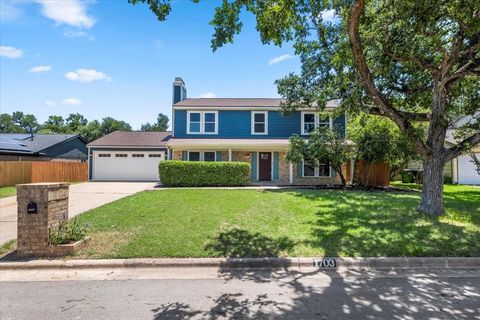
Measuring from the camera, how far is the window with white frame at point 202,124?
21.2 m

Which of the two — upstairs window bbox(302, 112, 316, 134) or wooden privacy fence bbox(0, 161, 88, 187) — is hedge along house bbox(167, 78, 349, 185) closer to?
upstairs window bbox(302, 112, 316, 134)

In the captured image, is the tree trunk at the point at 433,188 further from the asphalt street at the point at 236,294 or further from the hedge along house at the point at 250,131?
the hedge along house at the point at 250,131

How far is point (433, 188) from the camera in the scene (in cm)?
849

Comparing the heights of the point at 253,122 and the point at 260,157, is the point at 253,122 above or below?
above

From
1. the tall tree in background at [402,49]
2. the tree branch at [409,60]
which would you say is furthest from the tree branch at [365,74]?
the tree branch at [409,60]

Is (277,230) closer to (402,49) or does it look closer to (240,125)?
(402,49)

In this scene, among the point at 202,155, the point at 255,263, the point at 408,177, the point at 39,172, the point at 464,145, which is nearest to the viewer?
the point at 255,263

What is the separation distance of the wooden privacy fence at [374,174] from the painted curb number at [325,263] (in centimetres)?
1338

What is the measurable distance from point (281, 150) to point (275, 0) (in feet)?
44.8

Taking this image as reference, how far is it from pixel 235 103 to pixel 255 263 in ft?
57.1

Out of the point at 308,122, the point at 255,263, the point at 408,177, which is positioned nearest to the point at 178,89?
the point at 308,122

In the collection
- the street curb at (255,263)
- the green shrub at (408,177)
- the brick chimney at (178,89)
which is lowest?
the street curb at (255,263)

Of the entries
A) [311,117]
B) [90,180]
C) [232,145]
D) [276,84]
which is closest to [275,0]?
[276,84]

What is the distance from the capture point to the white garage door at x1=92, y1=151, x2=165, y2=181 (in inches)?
941
